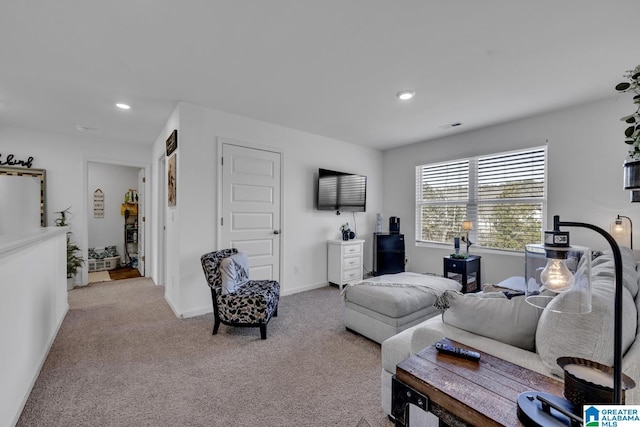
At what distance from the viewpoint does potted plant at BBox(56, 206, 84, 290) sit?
13.6ft

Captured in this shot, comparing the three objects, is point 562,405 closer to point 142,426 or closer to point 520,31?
point 142,426

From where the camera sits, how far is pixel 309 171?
4340 mm

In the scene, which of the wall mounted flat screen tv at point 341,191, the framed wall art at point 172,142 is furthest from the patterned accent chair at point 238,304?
the wall mounted flat screen tv at point 341,191

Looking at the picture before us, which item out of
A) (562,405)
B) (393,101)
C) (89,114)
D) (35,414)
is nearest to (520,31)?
(393,101)

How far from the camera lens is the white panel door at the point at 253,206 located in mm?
3451

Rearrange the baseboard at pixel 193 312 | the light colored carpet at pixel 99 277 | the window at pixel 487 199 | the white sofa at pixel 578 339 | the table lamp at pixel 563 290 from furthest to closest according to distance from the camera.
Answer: the light colored carpet at pixel 99 277
the window at pixel 487 199
the baseboard at pixel 193 312
the white sofa at pixel 578 339
the table lamp at pixel 563 290

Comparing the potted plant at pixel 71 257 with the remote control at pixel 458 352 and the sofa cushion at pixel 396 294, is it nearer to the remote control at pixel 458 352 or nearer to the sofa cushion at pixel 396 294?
the sofa cushion at pixel 396 294

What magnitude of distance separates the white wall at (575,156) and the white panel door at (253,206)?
292 cm

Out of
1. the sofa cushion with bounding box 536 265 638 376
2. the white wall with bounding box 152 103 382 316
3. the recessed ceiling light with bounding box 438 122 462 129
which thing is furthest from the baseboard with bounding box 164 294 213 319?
the recessed ceiling light with bounding box 438 122 462 129

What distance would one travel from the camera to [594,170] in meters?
3.13

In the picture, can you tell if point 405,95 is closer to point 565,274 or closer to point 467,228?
point 467,228

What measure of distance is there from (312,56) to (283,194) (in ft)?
6.78

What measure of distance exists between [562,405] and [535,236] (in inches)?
141

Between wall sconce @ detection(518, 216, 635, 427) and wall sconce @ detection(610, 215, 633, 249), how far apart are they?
2.74 m
